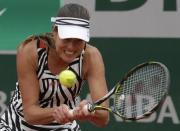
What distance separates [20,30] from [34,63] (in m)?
1.95

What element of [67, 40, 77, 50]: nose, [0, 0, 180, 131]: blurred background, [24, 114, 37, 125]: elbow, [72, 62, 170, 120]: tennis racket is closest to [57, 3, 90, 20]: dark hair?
[67, 40, 77, 50]: nose

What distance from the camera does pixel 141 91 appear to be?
11.0 feet

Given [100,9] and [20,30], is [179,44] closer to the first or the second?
[100,9]

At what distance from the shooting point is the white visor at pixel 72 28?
3.14 metres

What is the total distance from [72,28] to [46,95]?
426 mm

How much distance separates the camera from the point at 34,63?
11.0 feet

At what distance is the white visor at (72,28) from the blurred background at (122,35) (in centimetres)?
194

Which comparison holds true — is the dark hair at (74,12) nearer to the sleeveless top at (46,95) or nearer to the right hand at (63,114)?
the sleeveless top at (46,95)

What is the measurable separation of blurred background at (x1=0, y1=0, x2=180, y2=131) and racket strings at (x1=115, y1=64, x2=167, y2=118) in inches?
72.3

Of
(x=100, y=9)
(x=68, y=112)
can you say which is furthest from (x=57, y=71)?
(x=100, y=9)

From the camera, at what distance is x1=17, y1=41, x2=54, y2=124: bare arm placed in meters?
3.31

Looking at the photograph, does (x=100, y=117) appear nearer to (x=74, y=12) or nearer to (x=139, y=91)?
(x=139, y=91)

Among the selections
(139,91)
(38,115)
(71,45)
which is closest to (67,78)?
(71,45)

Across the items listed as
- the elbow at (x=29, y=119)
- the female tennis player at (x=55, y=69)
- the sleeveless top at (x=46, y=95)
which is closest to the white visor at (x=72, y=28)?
the female tennis player at (x=55, y=69)
